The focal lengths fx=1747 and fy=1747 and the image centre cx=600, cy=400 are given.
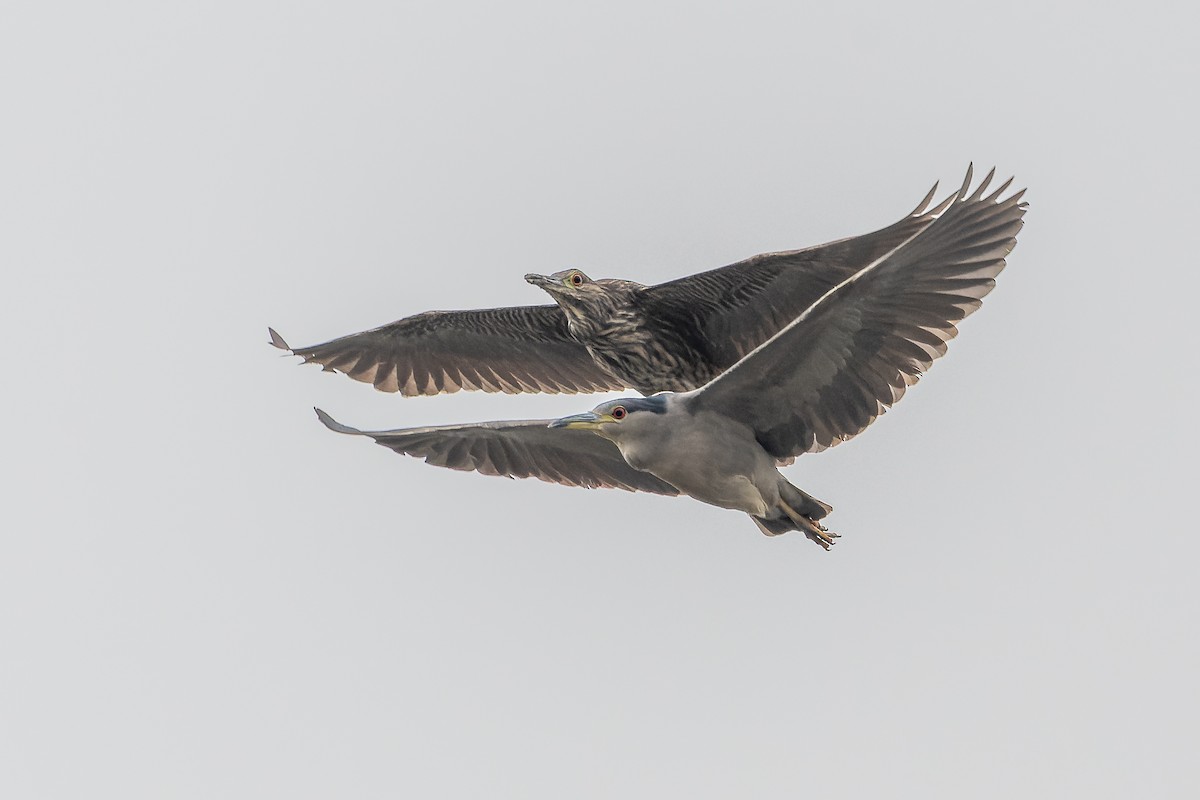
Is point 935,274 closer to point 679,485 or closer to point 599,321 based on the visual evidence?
point 679,485

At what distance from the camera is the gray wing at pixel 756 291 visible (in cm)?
1278

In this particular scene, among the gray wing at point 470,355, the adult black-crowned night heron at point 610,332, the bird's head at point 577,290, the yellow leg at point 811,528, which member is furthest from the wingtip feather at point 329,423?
the yellow leg at point 811,528

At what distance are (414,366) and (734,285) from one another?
336 cm

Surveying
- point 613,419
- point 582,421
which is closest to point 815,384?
point 613,419

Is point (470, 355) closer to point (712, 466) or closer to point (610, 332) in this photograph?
point (610, 332)

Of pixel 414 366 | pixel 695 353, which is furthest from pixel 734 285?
pixel 414 366

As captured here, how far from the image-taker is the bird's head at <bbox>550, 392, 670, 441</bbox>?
11500 mm

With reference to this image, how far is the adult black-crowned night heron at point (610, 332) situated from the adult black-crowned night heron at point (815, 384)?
0.65 metres

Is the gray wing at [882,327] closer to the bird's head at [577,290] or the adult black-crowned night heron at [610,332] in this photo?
the adult black-crowned night heron at [610,332]

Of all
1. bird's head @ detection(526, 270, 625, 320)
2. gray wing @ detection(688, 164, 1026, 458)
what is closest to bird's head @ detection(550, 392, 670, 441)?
gray wing @ detection(688, 164, 1026, 458)

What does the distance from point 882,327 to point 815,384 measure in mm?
638

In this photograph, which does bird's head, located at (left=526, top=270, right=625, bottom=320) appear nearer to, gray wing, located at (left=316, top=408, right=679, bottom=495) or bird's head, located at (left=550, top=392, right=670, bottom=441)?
gray wing, located at (left=316, top=408, right=679, bottom=495)

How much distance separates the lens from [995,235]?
1127cm

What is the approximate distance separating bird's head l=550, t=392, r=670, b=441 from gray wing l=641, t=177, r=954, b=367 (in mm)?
1949
